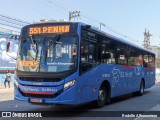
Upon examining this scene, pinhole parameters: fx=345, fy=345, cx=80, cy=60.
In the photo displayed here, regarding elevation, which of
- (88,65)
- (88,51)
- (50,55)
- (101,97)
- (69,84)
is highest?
(88,51)

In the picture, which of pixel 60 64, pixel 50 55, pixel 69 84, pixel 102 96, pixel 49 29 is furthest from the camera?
pixel 102 96

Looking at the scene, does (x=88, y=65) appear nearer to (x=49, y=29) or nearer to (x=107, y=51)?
(x=49, y=29)

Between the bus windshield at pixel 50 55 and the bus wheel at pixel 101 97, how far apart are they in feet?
9.36

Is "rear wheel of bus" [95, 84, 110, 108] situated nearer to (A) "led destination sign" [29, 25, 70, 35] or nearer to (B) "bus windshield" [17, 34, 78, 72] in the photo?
(B) "bus windshield" [17, 34, 78, 72]

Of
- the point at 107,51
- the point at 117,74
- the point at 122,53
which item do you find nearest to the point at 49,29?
the point at 107,51

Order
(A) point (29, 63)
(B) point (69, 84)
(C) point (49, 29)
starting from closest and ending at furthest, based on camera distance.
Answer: (B) point (69, 84) < (A) point (29, 63) < (C) point (49, 29)

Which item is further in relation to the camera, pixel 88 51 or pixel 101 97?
pixel 101 97

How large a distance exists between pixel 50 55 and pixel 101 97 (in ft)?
11.5

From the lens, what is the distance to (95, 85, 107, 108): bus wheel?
539 inches

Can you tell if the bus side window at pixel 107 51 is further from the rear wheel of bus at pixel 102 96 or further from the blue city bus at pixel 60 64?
the rear wheel of bus at pixel 102 96

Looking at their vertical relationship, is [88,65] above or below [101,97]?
above

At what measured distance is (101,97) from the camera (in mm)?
13938

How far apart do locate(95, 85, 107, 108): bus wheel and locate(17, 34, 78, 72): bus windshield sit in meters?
2.85

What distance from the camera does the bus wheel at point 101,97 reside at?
13695 millimetres
